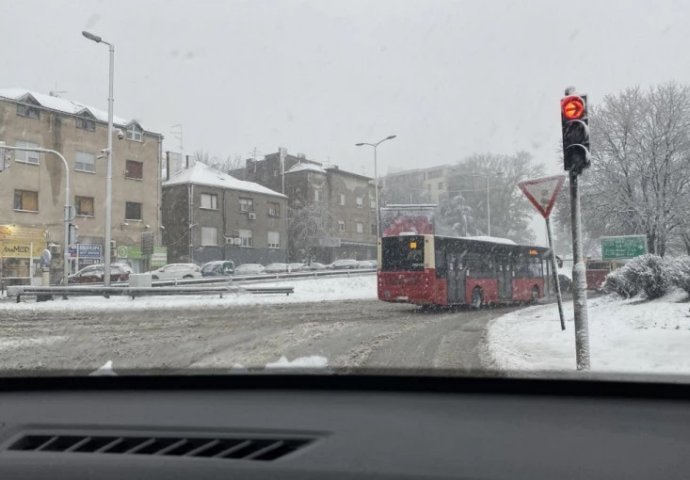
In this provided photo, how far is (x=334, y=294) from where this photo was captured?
5.62 m

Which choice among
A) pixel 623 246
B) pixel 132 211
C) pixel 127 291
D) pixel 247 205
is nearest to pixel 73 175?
pixel 132 211

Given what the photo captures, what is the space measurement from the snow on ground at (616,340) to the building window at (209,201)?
10.1ft

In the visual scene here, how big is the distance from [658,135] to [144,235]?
4.36 meters

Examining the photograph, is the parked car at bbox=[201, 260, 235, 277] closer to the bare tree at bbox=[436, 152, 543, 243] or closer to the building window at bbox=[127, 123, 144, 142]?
the building window at bbox=[127, 123, 144, 142]

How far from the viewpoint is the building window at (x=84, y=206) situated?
4844mm

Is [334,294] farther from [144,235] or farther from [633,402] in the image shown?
[633,402]

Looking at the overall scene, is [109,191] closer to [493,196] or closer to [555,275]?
[493,196]

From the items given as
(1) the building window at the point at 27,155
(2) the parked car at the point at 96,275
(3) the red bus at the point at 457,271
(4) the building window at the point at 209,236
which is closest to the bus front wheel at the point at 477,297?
(3) the red bus at the point at 457,271

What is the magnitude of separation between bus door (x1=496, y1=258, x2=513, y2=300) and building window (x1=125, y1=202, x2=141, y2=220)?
333 cm

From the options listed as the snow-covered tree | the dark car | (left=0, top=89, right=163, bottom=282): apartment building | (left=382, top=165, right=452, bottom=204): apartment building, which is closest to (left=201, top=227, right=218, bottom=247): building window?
(left=0, top=89, right=163, bottom=282): apartment building

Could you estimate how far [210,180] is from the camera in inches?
210

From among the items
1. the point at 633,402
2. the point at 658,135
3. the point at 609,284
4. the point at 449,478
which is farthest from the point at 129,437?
the point at 658,135

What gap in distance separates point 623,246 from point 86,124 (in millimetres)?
4404

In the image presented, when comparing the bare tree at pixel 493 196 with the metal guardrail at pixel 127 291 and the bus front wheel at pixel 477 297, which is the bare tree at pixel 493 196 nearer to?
the bus front wheel at pixel 477 297
